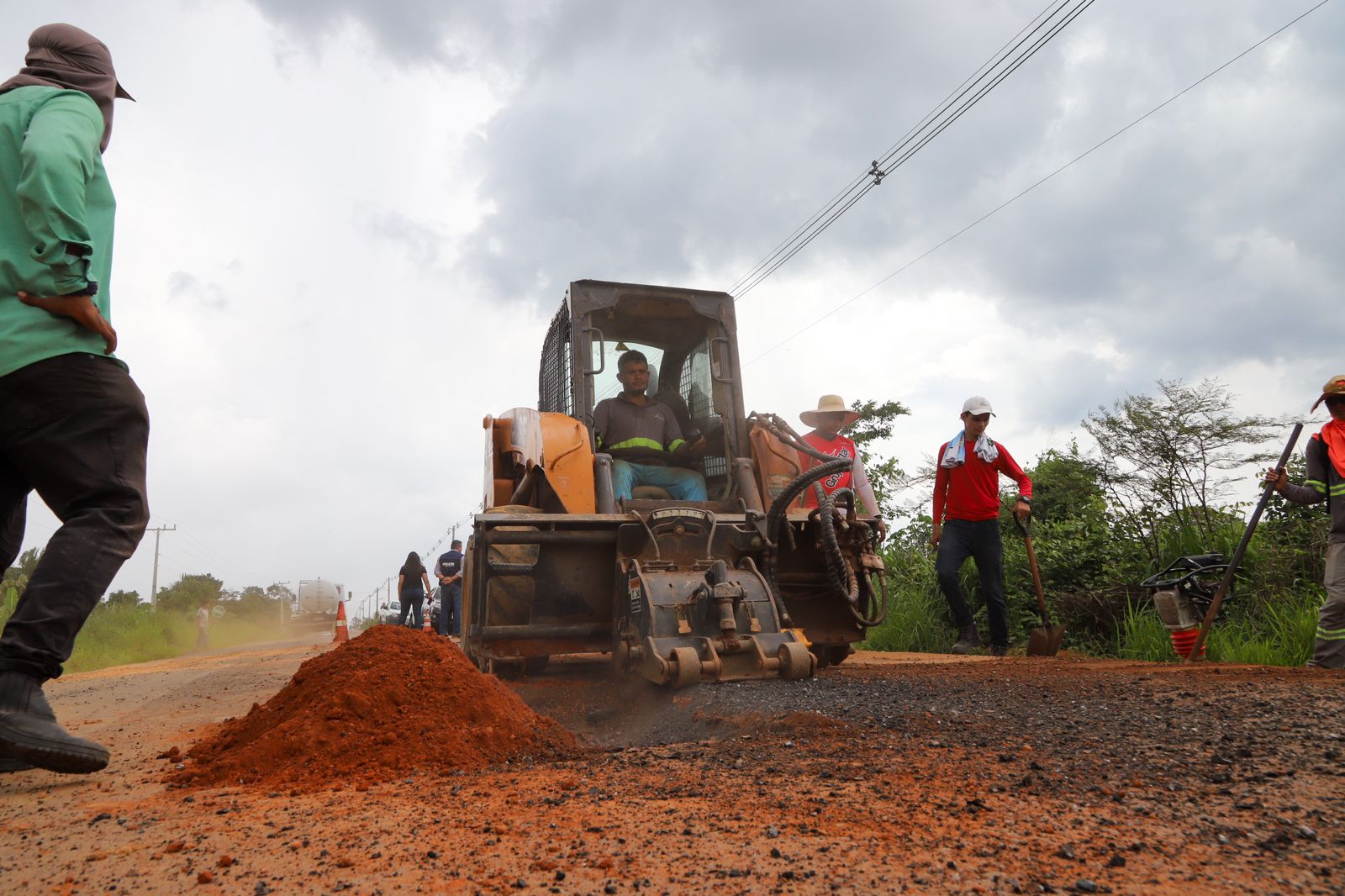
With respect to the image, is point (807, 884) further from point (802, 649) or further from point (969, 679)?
point (969, 679)

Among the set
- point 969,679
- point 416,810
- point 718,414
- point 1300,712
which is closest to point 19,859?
point 416,810

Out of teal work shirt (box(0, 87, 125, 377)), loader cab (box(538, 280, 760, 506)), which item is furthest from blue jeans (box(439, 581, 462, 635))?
teal work shirt (box(0, 87, 125, 377))

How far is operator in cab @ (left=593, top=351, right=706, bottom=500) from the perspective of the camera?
19.1 feet

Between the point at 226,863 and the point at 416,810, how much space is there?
1.51ft

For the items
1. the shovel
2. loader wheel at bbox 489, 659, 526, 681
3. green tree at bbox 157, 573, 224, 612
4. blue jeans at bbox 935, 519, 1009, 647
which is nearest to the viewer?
loader wheel at bbox 489, 659, 526, 681

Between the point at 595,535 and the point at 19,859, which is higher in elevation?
the point at 595,535

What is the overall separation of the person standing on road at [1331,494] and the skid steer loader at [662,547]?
2.35 meters

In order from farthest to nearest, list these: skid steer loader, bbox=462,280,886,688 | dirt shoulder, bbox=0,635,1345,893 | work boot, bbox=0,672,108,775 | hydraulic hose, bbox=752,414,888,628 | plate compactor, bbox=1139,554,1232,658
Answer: plate compactor, bbox=1139,554,1232,658, hydraulic hose, bbox=752,414,888,628, skid steer loader, bbox=462,280,886,688, work boot, bbox=0,672,108,775, dirt shoulder, bbox=0,635,1345,893

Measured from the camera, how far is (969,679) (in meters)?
4.23

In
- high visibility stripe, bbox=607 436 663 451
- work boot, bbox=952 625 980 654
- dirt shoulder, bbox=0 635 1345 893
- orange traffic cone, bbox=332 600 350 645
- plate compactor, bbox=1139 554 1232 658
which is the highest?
high visibility stripe, bbox=607 436 663 451

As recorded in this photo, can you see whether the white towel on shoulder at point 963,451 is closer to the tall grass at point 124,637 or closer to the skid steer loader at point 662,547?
the skid steer loader at point 662,547

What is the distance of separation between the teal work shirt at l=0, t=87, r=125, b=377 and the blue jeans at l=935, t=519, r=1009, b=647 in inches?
222

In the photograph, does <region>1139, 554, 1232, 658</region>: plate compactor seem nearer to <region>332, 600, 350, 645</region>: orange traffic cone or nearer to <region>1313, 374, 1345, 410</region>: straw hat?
<region>1313, 374, 1345, 410</region>: straw hat

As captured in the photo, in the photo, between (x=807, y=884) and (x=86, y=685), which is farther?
(x=86, y=685)
